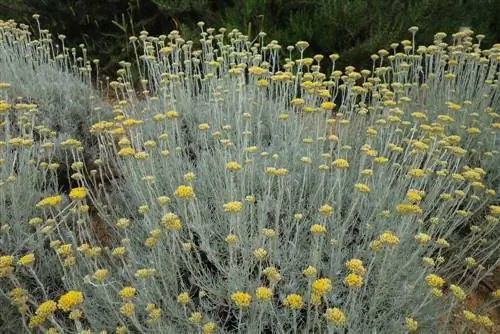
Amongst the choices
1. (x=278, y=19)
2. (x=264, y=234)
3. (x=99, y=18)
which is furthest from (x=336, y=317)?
(x=99, y=18)

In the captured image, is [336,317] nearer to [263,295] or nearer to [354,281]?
[354,281]

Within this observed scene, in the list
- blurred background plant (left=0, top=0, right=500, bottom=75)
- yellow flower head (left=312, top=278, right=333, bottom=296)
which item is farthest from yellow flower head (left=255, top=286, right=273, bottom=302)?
blurred background plant (left=0, top=0, right=500, bottom=75)

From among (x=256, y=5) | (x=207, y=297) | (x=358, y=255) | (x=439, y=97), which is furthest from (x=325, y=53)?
(x=207, y=297)

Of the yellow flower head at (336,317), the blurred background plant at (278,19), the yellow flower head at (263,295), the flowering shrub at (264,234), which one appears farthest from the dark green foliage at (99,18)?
the yellow flower head at (336,317)

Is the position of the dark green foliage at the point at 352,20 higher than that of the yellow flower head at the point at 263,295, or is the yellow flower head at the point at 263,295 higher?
the dark green foliage at the point at 352,20

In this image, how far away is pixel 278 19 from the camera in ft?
20.7

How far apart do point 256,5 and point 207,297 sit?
4491 millimetres

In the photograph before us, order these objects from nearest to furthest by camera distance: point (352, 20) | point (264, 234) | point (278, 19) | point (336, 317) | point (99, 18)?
point (336, 317), point (264, 234), point (352, 20), point (278, 19), point (99, 18)

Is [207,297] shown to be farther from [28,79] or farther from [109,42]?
[109,42]

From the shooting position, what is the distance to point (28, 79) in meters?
4.51

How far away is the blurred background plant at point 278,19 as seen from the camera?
18.6 ft

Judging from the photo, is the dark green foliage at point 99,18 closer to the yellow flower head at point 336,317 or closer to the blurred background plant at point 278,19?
the blurred background plant at point 278,19

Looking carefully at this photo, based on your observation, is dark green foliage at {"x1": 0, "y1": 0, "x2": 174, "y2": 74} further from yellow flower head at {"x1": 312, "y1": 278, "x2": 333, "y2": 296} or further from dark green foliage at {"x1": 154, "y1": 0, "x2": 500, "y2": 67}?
yellow flower head at {"x1": 312, "y1": 278, "x2": 333, "y2": 296}

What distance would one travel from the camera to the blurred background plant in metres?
5.66
